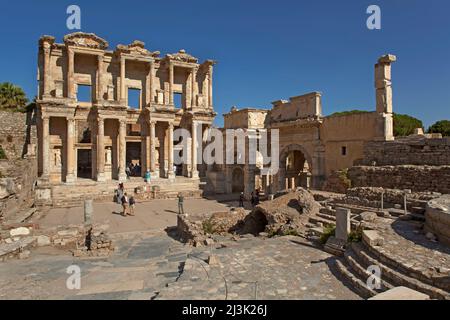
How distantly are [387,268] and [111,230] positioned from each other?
10670 millimetres

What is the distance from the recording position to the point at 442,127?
108 feet

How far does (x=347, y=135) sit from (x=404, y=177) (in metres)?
4.28

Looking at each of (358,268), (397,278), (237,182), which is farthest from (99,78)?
(397,278)

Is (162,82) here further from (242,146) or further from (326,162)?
(326,162)

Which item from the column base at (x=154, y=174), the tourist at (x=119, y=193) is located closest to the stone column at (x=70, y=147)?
the tourist at (x=119, y=193)

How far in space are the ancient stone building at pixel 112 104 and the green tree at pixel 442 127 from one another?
24891 mm

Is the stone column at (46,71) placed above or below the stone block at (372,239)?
above

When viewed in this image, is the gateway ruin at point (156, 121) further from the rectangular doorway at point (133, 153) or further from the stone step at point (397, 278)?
the stone step at point (397, 278)

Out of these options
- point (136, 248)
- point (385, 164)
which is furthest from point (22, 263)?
point (385, 164)

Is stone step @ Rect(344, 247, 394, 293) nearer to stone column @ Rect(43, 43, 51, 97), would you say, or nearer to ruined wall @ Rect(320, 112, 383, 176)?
ruined wall @ Rect(320, 112, 383, 176)

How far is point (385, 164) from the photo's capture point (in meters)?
15.3

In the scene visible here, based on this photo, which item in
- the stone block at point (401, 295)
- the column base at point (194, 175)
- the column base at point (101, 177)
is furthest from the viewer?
the column base at point (194, 175)

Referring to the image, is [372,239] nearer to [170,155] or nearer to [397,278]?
[397,278]

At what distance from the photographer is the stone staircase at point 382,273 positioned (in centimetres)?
541
